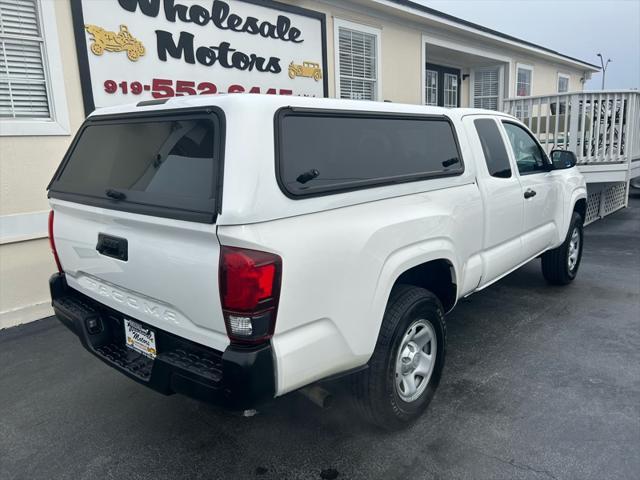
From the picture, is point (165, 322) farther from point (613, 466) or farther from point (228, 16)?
point (228, 16)

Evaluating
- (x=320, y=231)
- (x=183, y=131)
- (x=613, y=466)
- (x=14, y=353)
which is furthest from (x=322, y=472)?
(x=14, y=353)

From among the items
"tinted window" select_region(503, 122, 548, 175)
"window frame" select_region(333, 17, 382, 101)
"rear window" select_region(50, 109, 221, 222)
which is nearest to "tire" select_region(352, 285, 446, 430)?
"rear window" select_region(50, 109, 221, 222)

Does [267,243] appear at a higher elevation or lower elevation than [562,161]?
lower

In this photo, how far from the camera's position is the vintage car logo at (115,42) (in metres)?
5.19

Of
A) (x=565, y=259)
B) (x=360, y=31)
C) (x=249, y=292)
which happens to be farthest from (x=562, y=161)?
(x=360, y=31)

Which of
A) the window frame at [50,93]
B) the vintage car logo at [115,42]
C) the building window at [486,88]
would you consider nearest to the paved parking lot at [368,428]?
the window frame at [50,93]

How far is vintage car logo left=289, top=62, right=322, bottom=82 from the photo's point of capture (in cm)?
729

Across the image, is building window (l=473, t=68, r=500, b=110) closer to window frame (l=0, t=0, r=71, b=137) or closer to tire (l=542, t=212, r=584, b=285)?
tire (l=542, t=212, r=584, b=285)

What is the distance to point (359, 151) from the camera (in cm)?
261

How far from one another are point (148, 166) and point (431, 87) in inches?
422

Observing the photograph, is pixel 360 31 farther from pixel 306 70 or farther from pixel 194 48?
pixel 194 48

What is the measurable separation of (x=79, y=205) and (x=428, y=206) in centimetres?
199

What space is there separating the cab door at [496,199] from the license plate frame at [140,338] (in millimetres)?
2351

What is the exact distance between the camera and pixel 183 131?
232 cm
